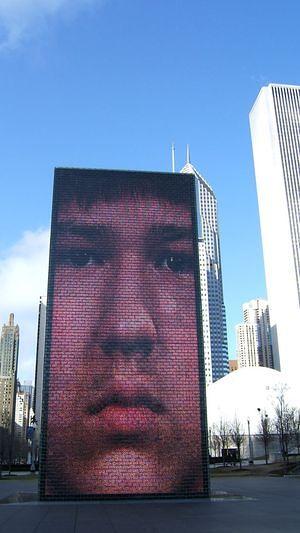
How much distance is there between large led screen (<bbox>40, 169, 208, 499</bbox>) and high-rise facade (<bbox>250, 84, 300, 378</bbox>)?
114 meters

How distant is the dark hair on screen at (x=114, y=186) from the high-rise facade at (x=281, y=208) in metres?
112

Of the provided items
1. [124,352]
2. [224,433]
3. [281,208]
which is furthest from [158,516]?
[281,208]

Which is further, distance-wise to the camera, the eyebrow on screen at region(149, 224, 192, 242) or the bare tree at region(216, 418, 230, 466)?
the bare tree at region(216, 418, 230, 466)

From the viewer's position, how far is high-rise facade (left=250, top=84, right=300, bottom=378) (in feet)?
461

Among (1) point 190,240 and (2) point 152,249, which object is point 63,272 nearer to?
(2) point 152,249

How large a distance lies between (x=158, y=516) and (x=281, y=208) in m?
132

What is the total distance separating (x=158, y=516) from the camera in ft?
61.1

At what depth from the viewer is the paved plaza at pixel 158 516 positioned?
1527cm

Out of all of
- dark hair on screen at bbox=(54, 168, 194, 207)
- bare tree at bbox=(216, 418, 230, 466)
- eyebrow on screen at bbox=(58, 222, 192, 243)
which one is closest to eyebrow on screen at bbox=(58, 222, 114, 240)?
eyebrow on screen at bbox=(58, 222, 192, 243)

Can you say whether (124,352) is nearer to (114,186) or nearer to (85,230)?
(85,230)

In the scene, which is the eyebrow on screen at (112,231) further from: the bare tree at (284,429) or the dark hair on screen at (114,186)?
the bare tree at (284,429)

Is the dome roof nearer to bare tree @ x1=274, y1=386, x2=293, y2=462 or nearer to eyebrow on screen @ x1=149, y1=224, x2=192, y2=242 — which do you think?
bare tree @ x1=274, y1=386, x2=293, y2=462

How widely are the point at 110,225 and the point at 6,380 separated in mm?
170476

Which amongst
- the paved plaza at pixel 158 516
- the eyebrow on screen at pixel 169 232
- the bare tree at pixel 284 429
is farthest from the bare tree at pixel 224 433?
the paved plaza at pixel 158 516
